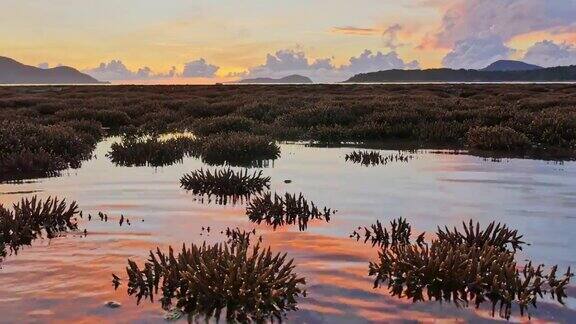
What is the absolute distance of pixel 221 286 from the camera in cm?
534

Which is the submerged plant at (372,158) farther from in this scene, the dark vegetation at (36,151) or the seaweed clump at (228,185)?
the dark vegetation at (36,151)

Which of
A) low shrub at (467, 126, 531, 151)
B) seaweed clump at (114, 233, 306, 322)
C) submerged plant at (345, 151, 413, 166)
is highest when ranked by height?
low shrub at (467, 126, 531, 151)

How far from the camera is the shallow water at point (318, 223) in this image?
5.41m

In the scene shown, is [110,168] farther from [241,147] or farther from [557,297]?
[557,297]

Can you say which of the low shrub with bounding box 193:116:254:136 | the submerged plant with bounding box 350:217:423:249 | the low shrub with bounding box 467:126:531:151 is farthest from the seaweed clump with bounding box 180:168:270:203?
the low shrub with bounding box 193:116:254:136

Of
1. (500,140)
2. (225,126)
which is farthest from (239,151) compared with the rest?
(500,140)

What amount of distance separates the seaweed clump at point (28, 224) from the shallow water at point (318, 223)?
22 cm

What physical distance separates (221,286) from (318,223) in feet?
12.7

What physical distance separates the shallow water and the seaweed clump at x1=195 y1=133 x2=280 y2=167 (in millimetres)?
621

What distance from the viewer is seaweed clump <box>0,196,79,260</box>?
24.9ft

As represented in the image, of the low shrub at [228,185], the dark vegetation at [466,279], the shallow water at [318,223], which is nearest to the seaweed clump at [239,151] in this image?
the shallow water at [318,223]

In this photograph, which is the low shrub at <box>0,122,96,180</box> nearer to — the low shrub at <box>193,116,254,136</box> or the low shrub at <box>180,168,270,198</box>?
the low shrub at <box>180,168,270,198</box>

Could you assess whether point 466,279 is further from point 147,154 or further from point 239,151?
point 147,154

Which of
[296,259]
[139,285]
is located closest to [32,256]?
[139,285]
